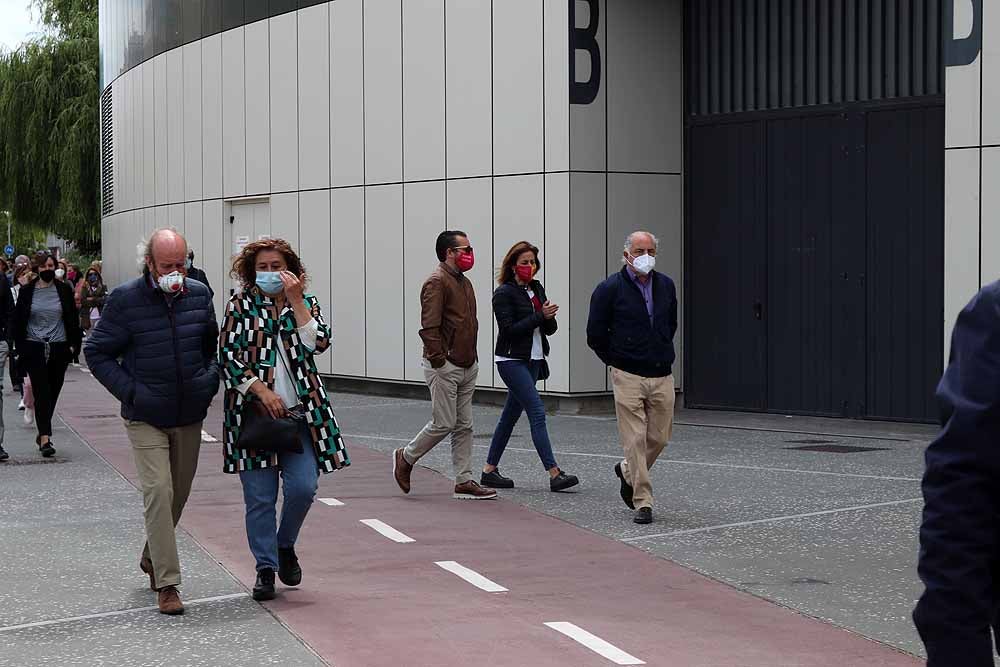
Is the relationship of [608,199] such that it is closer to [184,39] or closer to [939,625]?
[184,39]

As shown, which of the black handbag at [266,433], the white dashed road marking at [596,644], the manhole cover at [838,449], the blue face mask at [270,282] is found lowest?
the manhole cover at [838,449]

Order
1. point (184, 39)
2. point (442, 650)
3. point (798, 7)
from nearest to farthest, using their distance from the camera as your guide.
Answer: point (442, 650) < point (798, 7) < point (184, 39)

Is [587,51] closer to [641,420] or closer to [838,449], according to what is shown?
[838,449]

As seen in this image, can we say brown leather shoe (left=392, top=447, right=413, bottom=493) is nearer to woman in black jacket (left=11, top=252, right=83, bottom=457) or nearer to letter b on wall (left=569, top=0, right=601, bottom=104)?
woman in black jacket (left=11, top=252, right=83, bottom=457)

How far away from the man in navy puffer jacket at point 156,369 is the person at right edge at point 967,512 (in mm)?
4983

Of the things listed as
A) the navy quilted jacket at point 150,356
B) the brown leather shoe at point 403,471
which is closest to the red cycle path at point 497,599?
the brown leather shoe at point 403,471

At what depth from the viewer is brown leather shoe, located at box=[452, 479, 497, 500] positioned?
10.4 meters

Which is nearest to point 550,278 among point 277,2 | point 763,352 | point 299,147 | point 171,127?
point 763,352

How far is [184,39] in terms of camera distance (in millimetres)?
25781

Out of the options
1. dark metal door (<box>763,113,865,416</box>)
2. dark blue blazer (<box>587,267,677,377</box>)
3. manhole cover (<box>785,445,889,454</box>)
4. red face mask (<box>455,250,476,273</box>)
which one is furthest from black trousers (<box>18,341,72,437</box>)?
dark metal door (<box>763,113,865,416</box>)

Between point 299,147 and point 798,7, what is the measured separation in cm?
811

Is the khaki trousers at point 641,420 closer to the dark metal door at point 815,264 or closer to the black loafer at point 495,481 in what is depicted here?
the black loafer at point 495,481

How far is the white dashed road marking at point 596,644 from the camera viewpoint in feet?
19.3

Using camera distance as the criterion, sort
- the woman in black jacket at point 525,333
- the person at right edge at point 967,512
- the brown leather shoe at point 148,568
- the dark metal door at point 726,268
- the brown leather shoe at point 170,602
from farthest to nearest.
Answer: the dark metal door at point 726,268, the woman in black jacket at point 525,333, the brown leather shoe at point 148,568, the brown leather shoe at point 170,602, the person at right edge at point 967,512
